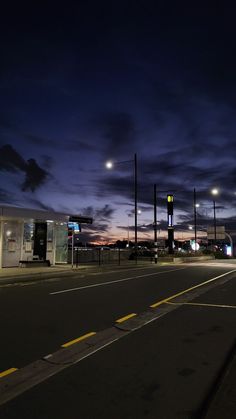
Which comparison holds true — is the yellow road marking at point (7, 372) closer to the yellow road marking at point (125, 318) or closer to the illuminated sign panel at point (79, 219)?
the yellow road marking at point (125, 318)

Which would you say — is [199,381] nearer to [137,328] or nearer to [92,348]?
[92,348]

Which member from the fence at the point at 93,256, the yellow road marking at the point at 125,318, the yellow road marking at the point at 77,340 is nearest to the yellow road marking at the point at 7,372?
the yellow road marking at the point at 77,340

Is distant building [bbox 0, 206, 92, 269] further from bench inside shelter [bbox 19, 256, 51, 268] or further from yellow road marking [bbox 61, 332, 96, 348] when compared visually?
yellow road marking [bbox 61, 332, 96, 348]

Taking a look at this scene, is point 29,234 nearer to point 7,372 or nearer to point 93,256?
point 93,256

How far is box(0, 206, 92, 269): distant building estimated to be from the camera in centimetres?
2746

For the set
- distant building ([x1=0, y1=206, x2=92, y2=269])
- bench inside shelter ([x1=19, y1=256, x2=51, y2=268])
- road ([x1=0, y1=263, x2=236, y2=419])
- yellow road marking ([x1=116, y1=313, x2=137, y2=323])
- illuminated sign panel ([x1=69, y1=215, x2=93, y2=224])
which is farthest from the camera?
illuminated sign panel ([x1=69, y1=215, x2=93, y2=224])

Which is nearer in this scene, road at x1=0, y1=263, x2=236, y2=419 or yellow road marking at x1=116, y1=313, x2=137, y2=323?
road at x1=0, y1=263, x2=236, y2=419

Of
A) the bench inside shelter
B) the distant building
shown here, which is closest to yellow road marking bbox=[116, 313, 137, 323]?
the distant building

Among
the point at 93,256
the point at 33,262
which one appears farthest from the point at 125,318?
the point at 93,256

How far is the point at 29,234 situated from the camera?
2989 cm

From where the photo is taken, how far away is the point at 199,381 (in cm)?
574

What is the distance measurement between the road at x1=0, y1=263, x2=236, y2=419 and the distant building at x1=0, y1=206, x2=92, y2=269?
1465cm

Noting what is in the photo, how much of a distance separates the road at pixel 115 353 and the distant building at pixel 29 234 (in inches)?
577

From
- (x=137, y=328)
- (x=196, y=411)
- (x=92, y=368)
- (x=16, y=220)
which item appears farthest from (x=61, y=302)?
(x=16, y=220)
